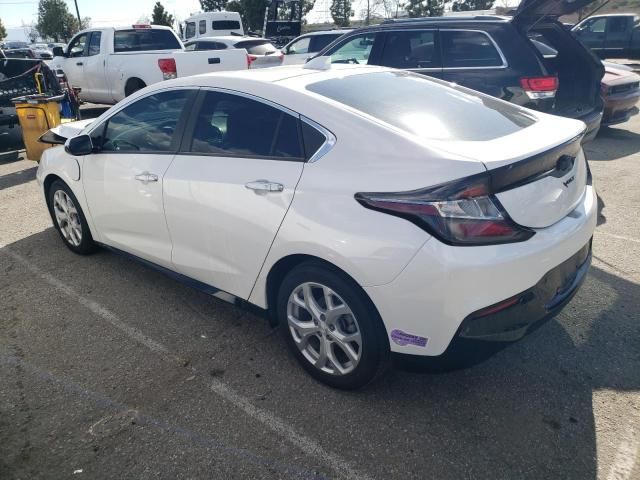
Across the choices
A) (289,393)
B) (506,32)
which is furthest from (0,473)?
(506,32)

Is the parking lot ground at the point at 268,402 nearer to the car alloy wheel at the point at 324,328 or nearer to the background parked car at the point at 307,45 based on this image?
the car alloy wheel at the point at 324,328

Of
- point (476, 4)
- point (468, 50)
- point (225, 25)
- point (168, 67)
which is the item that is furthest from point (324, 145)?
point (476, 4)

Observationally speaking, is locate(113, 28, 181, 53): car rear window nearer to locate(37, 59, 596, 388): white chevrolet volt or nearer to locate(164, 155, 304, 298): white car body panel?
locate(37, 59, 596, 388): white chevrolet volt

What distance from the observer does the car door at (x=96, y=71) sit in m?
11.2

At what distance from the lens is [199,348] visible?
10.3ft

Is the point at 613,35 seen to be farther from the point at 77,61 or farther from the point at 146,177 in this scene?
the point at 146,177

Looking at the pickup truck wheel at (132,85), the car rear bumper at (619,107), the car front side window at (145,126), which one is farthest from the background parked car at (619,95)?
the pickup truck wheel at (132,85)

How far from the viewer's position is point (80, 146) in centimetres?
373

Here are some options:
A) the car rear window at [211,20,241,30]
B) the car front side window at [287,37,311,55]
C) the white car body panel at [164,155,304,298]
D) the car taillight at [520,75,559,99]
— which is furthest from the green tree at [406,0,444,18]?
the white car body panel at [164,155,304,298]

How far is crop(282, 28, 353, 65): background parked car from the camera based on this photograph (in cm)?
1197

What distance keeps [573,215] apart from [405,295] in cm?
106

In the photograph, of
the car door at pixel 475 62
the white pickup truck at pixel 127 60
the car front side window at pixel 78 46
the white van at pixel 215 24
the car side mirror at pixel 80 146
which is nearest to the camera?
the car side mirror at pixel 80 146

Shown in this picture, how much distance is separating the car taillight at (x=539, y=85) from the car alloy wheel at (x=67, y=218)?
463cm

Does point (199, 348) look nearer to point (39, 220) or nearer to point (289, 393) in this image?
point (289, 393)
